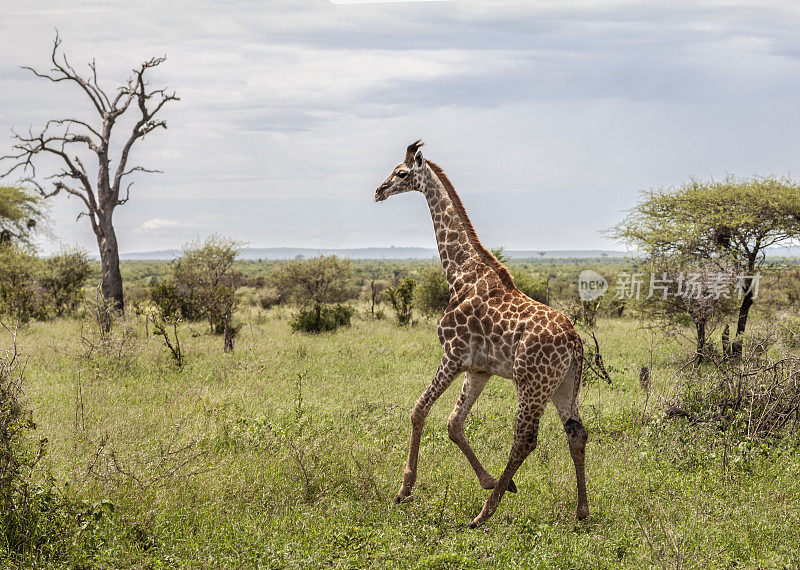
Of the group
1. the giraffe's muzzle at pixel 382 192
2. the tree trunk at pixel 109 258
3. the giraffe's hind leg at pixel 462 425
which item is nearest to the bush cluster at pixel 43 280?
the tree trunk at pixel 109 258

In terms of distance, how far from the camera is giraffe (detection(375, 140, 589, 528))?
600 centimetres

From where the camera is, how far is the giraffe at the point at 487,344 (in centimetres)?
600

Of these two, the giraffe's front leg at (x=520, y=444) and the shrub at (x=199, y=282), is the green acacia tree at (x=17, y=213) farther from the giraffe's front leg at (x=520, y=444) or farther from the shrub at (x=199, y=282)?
the giraffe's front leg at (x=520, y=444)

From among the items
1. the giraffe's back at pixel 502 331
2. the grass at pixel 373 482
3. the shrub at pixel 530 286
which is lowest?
the grass at pixel 373 482

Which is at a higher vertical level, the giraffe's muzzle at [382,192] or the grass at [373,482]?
the giraffe's muzzle at [382,192]

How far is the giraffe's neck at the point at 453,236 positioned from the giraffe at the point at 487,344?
0.01 metres

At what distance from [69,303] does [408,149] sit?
2429cm

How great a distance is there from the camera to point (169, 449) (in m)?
7.33

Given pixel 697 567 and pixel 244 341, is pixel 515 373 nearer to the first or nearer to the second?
pixel 697 567

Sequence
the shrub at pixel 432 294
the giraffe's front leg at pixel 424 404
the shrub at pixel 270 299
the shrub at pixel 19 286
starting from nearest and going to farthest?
the giraffe's front leg at pixel 424 404 → the shrub at pixel 19 286 → the shrub at pixel 432 294 → the shrub at pixel 270 299

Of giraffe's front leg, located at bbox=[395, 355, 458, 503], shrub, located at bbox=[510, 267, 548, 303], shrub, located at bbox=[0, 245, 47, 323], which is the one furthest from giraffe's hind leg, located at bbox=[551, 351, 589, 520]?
shrub, located at bbox=[510, 267, 548, 303]

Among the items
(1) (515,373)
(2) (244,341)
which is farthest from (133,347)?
(1) (515,373)
